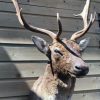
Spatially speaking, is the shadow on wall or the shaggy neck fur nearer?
the shaggy neck fur

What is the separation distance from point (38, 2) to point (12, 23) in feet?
1.68

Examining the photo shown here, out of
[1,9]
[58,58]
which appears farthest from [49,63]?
[1,9]

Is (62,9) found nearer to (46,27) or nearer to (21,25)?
(46,27)

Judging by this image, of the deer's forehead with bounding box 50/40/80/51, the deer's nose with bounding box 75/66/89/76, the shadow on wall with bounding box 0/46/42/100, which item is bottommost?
the shadow on wall with bounding box 0/46/42/100

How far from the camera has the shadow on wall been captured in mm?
5008

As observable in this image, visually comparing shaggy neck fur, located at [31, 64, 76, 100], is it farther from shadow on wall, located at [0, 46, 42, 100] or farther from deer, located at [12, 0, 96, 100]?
shadow on wall, located at [0, 46, 42, 100]

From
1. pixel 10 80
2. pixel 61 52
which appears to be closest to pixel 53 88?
pixel 61 52

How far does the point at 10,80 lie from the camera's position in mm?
Result: 5078

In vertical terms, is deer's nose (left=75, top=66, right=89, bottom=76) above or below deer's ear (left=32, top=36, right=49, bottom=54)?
below

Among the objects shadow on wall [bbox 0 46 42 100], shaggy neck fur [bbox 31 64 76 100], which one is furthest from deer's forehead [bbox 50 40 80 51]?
shadow on wall [bbox 0 46 42 100]

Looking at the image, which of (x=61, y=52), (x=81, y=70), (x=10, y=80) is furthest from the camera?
(x=10, y=80)

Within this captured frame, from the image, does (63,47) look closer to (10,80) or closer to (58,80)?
(58,80)

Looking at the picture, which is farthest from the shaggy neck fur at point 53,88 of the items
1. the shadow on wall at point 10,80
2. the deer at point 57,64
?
the shadow on wall at point 10,80

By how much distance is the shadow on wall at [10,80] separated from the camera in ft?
16.4
